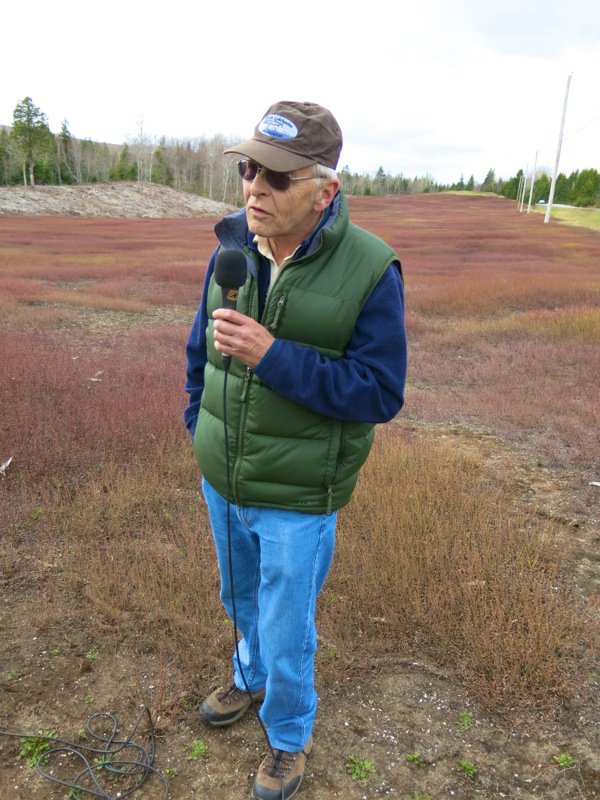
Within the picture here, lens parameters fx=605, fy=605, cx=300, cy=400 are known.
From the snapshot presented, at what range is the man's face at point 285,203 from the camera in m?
1.72

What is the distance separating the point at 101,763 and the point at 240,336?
1812 millimetres

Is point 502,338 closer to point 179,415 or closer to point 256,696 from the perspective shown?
point 179,415

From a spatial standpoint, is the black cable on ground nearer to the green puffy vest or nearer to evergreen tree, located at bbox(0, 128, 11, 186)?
the green puffy vest

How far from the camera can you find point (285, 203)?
5.68 feet

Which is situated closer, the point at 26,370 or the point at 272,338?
the point at 272,338

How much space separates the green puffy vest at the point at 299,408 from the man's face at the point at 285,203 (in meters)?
0.09

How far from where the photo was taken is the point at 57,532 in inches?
154

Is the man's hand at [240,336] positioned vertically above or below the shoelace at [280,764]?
above

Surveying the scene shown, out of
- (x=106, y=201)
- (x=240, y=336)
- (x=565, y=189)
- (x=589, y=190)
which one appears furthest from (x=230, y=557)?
(x=565, y=189)

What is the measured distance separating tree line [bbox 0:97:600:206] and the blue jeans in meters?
59.6

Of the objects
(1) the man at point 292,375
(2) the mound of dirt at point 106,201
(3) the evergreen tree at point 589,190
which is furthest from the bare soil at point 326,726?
(3) the evergreen tree at point 589,190

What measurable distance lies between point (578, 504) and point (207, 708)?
3336 mm

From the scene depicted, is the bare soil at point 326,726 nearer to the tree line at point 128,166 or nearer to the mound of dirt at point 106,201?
the mound of dirt at point 106,201

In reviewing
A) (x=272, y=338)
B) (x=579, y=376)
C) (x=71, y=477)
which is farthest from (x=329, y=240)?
(x=579, y=376)
